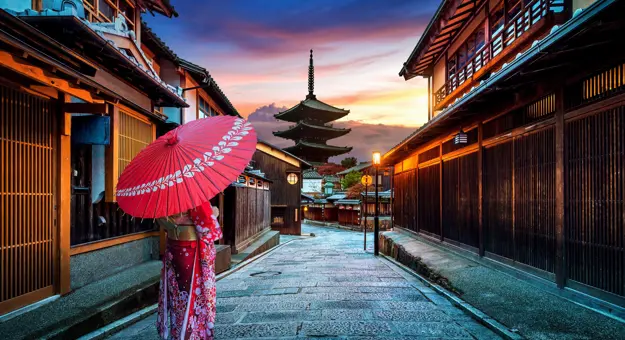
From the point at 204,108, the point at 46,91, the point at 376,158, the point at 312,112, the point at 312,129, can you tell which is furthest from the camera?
the point at 312,129

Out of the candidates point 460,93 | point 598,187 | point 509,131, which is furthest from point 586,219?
point 460,93

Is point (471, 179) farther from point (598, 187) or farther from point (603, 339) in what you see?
point (603, 339)

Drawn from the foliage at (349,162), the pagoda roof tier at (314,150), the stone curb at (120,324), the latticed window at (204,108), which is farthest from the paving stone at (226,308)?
the foliage at (349,162)

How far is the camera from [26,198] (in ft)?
20.6

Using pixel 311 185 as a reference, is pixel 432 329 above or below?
below

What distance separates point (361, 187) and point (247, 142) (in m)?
47.7

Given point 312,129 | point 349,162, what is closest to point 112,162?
point 312,129

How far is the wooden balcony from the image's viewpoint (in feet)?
30.9

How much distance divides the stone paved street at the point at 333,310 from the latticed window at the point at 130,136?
3.48 meters

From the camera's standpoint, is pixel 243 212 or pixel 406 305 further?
pixel 243 212

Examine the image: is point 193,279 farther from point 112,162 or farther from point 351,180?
point 351,180

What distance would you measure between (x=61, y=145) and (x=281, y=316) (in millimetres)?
4563

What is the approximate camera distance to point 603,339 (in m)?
4.79

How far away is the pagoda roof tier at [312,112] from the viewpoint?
52.5 meters
